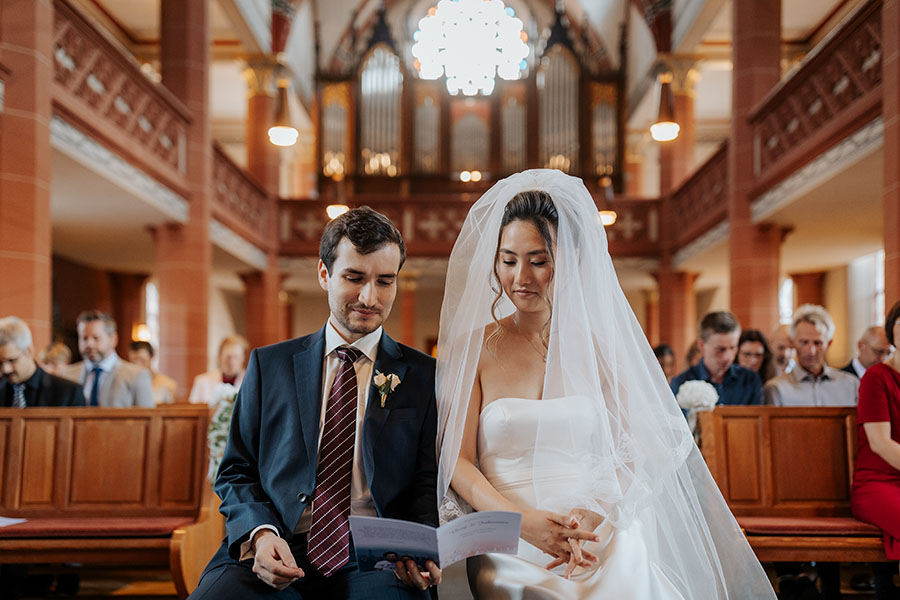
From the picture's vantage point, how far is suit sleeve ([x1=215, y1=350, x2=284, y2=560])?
7.82 feet

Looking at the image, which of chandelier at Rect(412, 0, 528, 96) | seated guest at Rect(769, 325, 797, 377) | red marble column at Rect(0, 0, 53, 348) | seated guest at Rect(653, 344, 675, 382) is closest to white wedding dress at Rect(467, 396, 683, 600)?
seated guest at Rect(653, 344, 675, 382)

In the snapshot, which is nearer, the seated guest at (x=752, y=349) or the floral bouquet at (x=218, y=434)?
the floral bouquet at (x=218, y=434)

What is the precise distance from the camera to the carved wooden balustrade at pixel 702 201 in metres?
11.1

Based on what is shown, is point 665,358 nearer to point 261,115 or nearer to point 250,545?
point 250,545

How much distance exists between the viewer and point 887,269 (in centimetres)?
613

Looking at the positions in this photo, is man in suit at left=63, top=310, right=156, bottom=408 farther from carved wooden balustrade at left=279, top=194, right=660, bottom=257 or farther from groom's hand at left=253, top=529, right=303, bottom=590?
carved wooden balustrade at left=279, top=194, right=660, bottom=257

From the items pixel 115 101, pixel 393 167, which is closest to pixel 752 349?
pixel 115 101

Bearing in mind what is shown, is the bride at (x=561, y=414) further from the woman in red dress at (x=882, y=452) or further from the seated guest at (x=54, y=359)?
the seated guest at (x=54, y=359)

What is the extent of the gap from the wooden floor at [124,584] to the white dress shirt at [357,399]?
105 inches

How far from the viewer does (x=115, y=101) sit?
322 inches

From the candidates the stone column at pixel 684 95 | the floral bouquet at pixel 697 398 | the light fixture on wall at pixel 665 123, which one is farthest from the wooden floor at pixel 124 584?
the stone column at pixel 684 95

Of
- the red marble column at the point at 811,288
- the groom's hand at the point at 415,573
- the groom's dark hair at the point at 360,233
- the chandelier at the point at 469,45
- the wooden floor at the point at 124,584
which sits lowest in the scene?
the wooden floor at the point at 124,584

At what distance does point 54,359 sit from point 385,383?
191 inches

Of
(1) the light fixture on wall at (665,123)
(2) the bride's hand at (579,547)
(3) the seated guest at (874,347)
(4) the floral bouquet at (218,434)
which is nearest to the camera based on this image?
(2) the bride's hand at (579,547)
